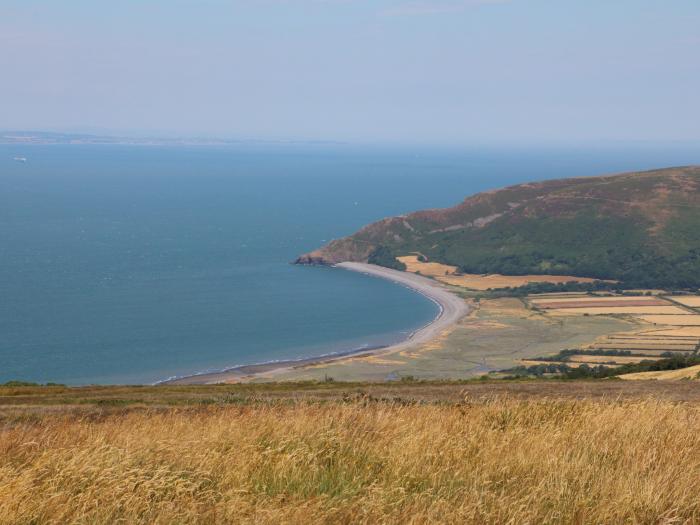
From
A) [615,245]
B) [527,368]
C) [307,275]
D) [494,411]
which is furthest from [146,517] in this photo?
[615,245]

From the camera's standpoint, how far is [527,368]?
94875 mm

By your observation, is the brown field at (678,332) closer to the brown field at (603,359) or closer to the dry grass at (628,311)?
the dry grass at (628,311)

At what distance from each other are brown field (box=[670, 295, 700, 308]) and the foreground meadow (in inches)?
5743

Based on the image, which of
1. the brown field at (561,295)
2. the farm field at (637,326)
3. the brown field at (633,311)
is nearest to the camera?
the farm field at (637,326)

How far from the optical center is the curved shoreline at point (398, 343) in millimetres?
94000

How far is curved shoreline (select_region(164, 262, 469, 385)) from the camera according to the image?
94000mm

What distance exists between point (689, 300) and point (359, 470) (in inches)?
6155

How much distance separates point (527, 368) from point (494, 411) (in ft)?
277

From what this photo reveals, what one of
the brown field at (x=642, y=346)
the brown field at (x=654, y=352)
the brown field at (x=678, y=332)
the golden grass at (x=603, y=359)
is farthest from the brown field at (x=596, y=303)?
A: the golden grass at (x=603, y=359)

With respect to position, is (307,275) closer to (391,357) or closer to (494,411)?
(391,357)

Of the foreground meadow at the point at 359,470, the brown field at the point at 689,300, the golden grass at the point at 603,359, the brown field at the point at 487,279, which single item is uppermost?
the foreground meadow at the point at 359,470

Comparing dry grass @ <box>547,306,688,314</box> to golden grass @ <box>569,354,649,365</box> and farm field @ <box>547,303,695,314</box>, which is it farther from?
golden grass @ <box>569,354,649,365</box>

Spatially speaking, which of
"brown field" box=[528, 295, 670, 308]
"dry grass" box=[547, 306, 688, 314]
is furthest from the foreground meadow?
"brown field" box=[528, 295, 670, 308]

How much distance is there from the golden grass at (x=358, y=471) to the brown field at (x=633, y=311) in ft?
431
